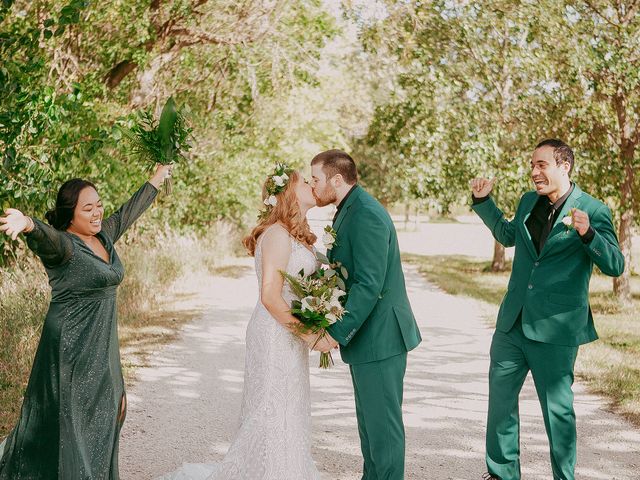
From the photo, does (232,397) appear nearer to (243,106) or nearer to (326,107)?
(243,106)

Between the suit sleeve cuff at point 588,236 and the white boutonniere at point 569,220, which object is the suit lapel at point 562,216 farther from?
the suit sleeve cuff at point 588,236

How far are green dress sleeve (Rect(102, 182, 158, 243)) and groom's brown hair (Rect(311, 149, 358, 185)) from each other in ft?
4.52

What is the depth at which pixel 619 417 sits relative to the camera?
23.2ft

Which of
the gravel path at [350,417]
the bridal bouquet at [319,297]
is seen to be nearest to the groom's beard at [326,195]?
the bridal bouquet at [319,297]

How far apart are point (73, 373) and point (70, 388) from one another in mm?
91

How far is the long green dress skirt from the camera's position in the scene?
4.53 m

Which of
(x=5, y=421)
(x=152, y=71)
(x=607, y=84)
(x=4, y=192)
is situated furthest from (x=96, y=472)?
(x=607, y=84)

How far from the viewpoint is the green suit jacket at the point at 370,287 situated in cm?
448

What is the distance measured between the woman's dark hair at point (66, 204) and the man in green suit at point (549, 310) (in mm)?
2961

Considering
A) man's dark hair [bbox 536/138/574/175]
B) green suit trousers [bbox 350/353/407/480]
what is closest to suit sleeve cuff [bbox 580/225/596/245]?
man's dark hair [bbox 536/138/574/175]

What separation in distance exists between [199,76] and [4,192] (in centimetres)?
1061

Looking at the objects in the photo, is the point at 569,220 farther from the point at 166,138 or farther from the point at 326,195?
the point at 166,138

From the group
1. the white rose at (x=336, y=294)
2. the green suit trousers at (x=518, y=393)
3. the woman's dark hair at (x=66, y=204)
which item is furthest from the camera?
the green suit trousers at (x=518, y=393)

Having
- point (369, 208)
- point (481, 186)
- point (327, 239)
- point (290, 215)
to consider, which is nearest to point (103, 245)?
point (290, 215)
